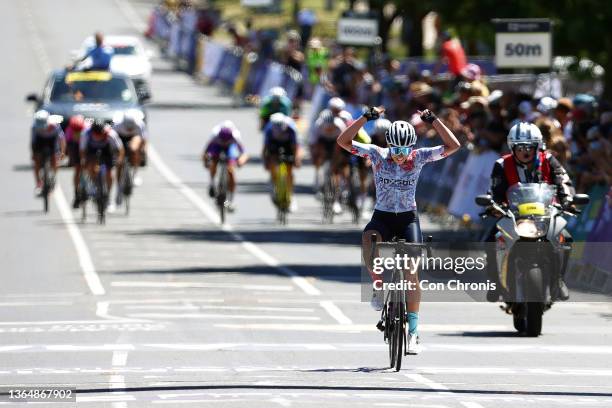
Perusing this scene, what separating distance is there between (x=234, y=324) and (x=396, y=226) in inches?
134

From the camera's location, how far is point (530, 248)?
17078 millimetres

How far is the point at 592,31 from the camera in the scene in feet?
94.2

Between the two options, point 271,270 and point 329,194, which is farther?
point 329,194

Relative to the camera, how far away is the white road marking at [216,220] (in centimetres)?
2317

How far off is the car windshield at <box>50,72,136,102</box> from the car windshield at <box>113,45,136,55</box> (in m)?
19.3

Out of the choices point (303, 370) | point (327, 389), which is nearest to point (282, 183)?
point (303, 370)

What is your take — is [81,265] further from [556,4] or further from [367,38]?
[367,38]

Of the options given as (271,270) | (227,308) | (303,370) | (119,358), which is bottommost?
(271,270)

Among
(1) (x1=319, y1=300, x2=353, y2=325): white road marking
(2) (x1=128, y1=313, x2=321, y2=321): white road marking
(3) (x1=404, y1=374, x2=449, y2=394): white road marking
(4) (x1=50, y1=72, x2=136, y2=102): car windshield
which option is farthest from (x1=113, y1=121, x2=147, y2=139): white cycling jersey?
(3) (x1=404, y1=374, x2=449, y2=394): white road marking

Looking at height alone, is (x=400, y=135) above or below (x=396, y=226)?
above

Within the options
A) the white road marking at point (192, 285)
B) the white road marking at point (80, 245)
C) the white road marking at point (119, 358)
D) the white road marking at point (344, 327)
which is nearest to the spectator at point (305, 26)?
the white road marking at point (80, 245)

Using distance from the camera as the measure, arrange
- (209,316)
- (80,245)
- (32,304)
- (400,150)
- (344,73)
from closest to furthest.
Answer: (400,150), (209,316), (32,304), (80,245), (344,73)

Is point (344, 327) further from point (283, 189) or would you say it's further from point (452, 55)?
point (452, 55)

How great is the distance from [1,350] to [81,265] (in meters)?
8.78
